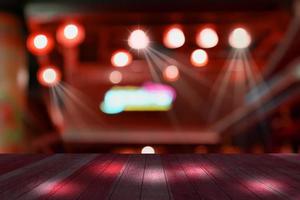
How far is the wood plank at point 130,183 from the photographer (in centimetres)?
284

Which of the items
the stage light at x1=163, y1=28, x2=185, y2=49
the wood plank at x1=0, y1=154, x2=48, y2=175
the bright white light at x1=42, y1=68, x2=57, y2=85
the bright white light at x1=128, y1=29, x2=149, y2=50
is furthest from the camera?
the bright white light at x1=42, y1=68, x2=57, y2=85

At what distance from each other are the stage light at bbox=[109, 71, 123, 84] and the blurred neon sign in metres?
0.83

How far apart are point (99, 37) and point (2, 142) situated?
483 cm

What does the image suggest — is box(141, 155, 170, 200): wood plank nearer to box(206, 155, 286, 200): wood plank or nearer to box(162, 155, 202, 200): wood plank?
box(162, 155, 202, 200): wood plank

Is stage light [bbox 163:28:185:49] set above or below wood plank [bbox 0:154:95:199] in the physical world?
above

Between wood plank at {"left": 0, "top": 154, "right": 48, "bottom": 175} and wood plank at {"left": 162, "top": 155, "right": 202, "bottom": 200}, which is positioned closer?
wood plank at {"left": 162, "top": 155, "right": 202, "bottom": 200}

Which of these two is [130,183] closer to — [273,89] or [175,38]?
[175,38]

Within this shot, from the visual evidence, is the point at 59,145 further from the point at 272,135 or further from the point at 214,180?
the point at 214,180

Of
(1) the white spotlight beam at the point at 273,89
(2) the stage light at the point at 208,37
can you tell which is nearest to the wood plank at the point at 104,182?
(2) the stage light at the point at 208,37

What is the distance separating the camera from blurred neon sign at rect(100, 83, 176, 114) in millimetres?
17875

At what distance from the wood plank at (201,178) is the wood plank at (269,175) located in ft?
1.34

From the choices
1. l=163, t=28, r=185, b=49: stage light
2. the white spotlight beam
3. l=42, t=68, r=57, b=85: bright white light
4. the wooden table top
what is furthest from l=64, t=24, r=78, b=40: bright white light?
the white spotlight beam

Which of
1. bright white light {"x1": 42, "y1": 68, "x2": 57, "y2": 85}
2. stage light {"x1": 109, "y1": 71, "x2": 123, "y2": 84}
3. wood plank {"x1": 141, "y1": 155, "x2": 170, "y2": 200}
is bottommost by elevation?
wood plank {"x1": 141, "y1": 155, "x2": 170, "y2": 200}

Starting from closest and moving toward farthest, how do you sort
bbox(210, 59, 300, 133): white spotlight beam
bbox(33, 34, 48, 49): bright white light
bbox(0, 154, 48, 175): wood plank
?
bbox(0, 154, 48, 175): wood plank → bbox(33, 34, 48, 49): bright white light → bbox(210, 59, 300, 133): white spotlight beam
